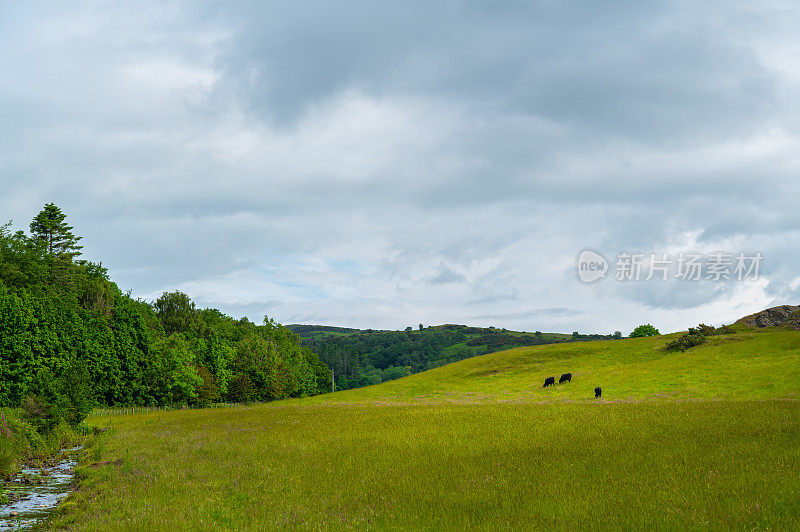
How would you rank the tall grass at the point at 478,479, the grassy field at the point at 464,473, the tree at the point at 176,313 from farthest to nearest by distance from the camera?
the tree at the point at 176,313
the grassy field at the point at 464,473
the tall grass at the point at 478,479

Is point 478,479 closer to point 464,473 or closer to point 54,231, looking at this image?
point 464,473

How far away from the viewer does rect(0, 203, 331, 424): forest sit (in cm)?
5378

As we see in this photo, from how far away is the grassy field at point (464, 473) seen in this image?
9445 millimetres

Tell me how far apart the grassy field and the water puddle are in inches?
28.5

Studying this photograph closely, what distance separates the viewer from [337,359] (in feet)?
627

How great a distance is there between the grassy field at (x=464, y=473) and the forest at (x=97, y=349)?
16398mm

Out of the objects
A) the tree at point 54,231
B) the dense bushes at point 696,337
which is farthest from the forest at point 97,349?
the dense bushes at point 696,337

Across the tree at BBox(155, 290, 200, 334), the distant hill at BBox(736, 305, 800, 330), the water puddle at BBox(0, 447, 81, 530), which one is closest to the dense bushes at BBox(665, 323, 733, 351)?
the distant hill at BBox(736, 305, 800, 330)

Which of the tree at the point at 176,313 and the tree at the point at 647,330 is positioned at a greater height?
the tree at the point at 176,313

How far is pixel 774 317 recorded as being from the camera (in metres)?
76.1

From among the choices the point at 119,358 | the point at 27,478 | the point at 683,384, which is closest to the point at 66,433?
the point at 27,478

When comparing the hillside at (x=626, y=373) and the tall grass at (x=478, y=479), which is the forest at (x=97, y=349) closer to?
the tall grass at (x=478, y=479)

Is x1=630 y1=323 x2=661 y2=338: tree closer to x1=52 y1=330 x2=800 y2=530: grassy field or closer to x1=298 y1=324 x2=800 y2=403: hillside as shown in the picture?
x1=298 y1=324 x2=800 y2=403: hillside

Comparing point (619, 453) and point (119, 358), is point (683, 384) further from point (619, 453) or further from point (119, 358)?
point (119, 358)
